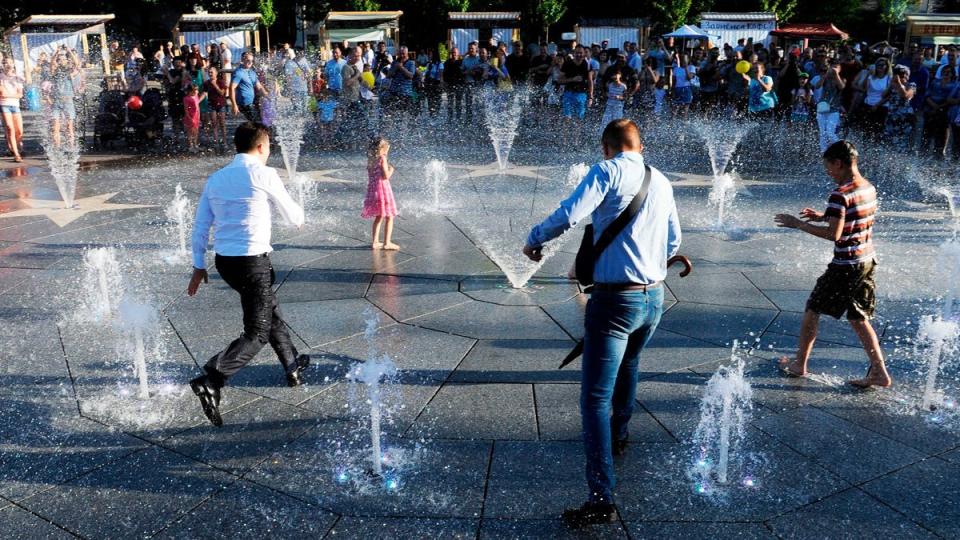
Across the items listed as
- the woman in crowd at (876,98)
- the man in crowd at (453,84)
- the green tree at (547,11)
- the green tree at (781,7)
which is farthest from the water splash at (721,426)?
the green tree at (781,7)

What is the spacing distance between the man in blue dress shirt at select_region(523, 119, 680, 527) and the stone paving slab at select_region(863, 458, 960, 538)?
53.3 inches

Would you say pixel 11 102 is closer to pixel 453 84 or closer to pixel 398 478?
pixel 453 84

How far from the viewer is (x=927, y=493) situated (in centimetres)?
375

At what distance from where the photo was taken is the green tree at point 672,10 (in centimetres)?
4091

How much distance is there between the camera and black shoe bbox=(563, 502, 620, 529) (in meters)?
3.48

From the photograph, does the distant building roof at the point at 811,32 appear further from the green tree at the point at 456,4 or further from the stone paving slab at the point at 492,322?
the stone paving slab at the point at 492,322

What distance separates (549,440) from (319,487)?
121 centimetres

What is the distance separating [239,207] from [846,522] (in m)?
3.38

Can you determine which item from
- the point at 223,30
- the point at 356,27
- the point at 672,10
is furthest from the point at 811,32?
the point at 223,30

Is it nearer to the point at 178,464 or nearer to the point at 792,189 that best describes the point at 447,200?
the point at 792,189

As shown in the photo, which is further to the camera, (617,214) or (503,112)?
(503,112)

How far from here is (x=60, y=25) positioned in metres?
24.3

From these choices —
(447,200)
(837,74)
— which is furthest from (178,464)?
(837,74)

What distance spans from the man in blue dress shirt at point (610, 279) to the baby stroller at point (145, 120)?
43.9 feet
